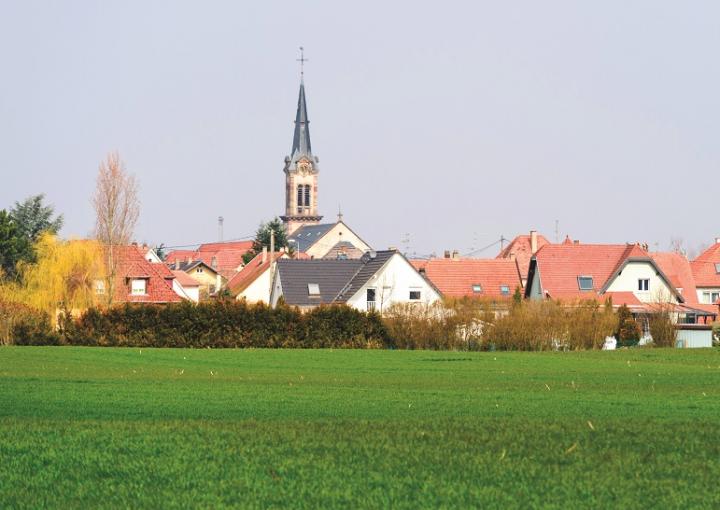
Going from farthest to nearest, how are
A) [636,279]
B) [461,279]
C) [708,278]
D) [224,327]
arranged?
[708,278], [461,279], [636,279], [224,327]

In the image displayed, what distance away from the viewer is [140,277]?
290 feet

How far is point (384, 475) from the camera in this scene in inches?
521

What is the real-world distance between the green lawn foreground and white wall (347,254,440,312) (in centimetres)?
5601

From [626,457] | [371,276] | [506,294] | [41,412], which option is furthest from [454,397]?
[506,294]

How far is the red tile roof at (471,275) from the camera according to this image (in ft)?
318

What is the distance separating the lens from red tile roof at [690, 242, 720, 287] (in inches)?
4301

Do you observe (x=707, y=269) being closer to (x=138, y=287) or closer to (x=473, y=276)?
(x=473, y=276)

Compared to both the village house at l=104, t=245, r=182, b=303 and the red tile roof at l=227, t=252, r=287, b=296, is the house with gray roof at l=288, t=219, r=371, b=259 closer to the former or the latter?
the red tile roof at l=227, t=252, r=287, b=296

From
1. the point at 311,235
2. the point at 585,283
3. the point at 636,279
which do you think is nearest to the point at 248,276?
the point at 585,283

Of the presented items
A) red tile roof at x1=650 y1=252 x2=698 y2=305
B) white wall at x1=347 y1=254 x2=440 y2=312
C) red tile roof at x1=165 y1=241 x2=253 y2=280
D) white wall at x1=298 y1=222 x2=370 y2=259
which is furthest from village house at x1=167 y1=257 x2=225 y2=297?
white wall at x1=347 y1=254 x2=440 y2=312

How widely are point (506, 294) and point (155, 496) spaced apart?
86369mm

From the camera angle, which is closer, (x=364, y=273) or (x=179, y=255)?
(x=364, y=273)

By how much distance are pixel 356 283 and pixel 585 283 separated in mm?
15433

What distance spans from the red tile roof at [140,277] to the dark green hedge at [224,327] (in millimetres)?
17203
